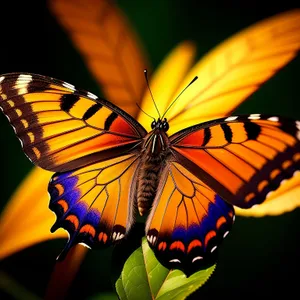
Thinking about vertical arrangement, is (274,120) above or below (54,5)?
below

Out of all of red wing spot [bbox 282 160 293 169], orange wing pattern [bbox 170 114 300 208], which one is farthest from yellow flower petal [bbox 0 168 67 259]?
red wing spot [bbox 282 160 293 169]

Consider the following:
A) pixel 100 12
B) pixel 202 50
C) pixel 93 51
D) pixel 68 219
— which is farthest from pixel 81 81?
pixel 68 219

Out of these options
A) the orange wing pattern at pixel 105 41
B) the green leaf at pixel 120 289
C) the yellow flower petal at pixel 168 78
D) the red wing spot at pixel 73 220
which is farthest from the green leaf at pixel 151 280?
the orange wing pattern at pixel 105 41

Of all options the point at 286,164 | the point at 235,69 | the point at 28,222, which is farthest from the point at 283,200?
the point at 28,222

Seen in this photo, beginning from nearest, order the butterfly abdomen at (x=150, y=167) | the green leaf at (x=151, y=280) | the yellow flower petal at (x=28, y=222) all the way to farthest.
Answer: the green leaf at (x=151, y=280) < the butterfly abdomen at (x=150, y=167) < the yellow flower petal at (x=28, y=222)

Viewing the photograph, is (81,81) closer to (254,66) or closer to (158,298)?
(254,66)

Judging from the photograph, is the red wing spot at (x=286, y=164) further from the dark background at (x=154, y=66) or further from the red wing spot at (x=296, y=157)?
the dark background at (x=154, y=66)

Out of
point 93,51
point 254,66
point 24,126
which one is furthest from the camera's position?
point 93,51
